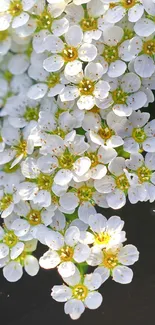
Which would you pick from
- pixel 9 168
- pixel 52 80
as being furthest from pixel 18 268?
pixel 52 80

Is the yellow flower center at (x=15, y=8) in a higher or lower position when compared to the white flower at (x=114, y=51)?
higher

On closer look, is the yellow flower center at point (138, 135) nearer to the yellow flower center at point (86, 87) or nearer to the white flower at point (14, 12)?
the yellow flower center at point (86, 87)

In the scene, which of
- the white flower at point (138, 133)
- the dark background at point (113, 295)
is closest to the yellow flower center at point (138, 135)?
the white flower at point (138, 133)

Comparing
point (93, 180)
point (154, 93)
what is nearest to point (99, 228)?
point (93, 180)

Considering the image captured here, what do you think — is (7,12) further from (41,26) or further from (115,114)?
(115,114)

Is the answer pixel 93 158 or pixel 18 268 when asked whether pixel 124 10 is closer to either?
pixel 93 158
